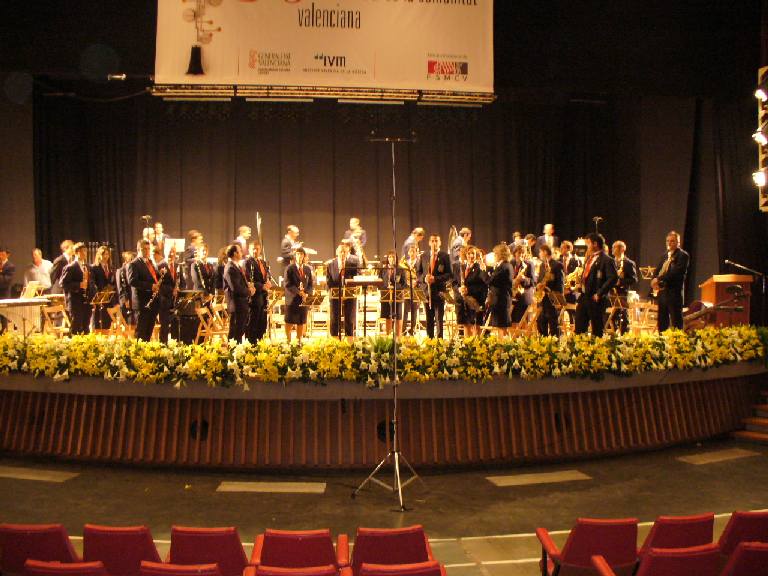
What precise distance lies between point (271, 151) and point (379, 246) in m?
3.68

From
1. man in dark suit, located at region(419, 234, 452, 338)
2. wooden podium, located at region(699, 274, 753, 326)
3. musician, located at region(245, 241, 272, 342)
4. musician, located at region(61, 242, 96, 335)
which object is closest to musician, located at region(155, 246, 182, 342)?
musician, located at region(245, 241, 272, 342)

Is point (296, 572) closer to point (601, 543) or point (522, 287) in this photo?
point (601, 543)

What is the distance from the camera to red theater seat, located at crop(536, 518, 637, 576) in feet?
14.0

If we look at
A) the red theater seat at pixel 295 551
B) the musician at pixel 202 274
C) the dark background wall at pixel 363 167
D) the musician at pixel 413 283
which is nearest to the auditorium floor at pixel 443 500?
the red theater seat at pixel 295 551

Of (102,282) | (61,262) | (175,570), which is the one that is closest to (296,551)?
(175,570)

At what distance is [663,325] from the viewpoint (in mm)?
11109

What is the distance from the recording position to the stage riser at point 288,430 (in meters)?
8.21

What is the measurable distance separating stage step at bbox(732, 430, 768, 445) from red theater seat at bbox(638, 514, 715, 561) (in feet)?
18.9

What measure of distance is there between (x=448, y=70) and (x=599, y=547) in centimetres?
724

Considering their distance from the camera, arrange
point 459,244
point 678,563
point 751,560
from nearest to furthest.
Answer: point 751,560, point 678,563, point 459,244

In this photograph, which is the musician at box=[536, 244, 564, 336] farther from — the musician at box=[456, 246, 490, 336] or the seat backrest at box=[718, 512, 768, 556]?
the seat backrest at box=[718, 512, 768, 556]

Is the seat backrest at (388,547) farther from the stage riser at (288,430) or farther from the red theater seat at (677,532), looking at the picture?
the stage riser at (288,430)

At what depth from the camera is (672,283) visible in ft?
35.7

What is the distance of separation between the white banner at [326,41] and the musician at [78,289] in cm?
364
